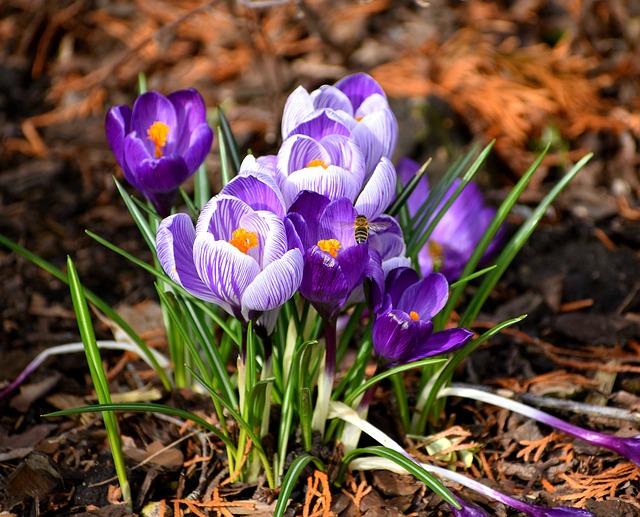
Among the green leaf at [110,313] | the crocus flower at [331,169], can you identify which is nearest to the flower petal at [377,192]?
the crocus flower at [331,169]

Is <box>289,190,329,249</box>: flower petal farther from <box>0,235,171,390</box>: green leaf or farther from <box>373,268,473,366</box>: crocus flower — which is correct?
<box>0,235,171,390</box>: green leaf

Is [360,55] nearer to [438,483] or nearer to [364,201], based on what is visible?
[364,201]

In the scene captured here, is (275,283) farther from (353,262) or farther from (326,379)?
(326,379)

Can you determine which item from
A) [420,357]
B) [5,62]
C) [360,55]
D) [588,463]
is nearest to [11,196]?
[5,62]

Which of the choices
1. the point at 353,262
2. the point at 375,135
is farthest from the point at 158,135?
the point at 353,262

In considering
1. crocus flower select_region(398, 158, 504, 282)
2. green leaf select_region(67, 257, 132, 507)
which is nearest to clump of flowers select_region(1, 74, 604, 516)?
green leaf select_region(67, 257, 132, 507)

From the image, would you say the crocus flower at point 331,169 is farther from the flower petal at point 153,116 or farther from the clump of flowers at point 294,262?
the flower petal at point 153,116

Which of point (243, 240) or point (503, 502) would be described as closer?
point (243, 240)
